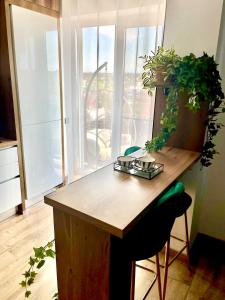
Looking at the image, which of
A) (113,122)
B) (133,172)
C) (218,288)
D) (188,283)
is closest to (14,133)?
(113,122)

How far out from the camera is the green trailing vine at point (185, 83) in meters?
1.49

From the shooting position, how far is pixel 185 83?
151 centimetres

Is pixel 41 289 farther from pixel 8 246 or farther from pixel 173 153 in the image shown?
pixel 173 153

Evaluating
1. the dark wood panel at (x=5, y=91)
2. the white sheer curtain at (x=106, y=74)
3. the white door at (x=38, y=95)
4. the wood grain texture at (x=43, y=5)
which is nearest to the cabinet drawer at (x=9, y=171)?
the white door at (x=38, y=95)

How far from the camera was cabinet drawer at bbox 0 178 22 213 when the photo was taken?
7.96ft

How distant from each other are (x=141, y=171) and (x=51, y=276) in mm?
1215

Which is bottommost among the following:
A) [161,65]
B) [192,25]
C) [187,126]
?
[187,126]

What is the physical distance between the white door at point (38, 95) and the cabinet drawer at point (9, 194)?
16 centimetres

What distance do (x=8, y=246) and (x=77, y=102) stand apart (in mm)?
1816

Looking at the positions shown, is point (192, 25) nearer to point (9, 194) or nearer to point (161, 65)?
point (161, 65)

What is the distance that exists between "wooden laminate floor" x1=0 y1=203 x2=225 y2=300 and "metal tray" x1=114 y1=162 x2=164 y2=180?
99 cm

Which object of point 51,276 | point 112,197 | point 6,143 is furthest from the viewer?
point 6,143

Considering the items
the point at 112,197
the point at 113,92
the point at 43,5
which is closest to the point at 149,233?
the point at 112,197

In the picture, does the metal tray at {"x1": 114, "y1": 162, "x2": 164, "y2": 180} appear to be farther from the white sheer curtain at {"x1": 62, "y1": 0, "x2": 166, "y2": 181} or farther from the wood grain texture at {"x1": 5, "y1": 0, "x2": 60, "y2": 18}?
the wood grain texture at {"x1": 5, "y1": 0, "x2": 60, "y2": 18}
